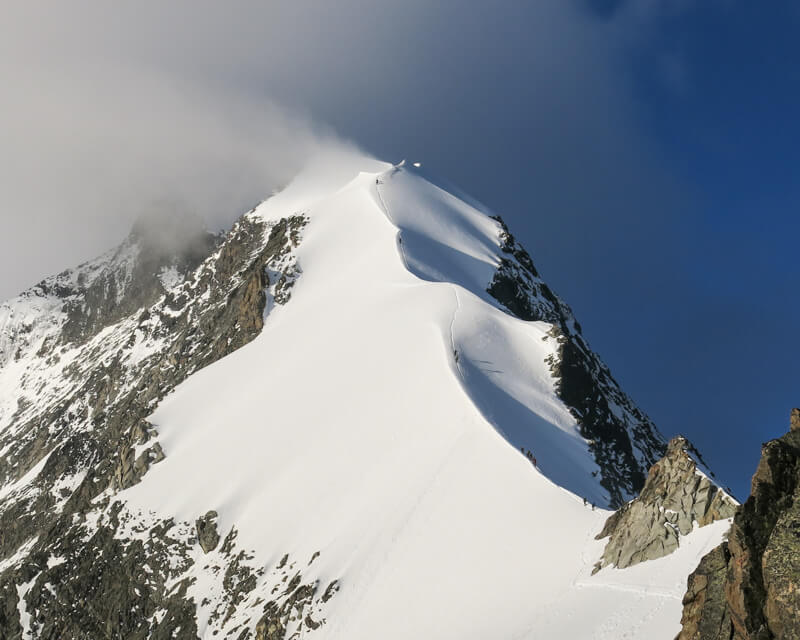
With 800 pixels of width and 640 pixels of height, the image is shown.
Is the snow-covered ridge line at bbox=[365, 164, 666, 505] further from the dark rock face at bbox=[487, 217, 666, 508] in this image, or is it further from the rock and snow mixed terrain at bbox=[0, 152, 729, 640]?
the rock and snow mixed terrain at bbox=[0, 152, 729, 640]

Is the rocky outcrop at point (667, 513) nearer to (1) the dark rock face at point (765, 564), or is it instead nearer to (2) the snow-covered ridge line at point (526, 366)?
(1) the dark rock face at point (765, 564)

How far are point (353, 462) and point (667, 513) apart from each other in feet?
74.5

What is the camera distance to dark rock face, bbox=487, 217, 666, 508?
164 ft

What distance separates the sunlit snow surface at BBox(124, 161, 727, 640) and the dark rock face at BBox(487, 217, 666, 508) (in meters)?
1.69

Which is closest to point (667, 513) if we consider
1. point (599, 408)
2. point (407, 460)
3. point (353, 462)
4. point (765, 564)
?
point (765, 564)

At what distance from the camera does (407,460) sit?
4044 centimetres

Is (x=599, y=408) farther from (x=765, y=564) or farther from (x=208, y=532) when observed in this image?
(x=765, y=564)

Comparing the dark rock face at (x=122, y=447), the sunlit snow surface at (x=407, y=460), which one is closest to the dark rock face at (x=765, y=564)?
the sunlit snow surface at (x=407, y=460)

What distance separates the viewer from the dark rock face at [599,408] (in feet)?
164

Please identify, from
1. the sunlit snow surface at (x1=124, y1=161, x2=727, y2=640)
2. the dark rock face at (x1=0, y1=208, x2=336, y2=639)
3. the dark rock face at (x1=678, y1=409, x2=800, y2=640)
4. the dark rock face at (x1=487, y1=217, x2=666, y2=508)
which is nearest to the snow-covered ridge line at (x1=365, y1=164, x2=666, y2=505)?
the dark rock face at (x1=487, y1=217, x2=666, y2=508)

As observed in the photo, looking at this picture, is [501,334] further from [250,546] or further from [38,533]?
[38,533]

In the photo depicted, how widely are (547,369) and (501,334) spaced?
483 centimetres

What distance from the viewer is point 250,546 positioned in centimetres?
4403

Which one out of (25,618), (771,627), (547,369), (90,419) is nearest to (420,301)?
(547,369)
